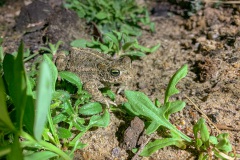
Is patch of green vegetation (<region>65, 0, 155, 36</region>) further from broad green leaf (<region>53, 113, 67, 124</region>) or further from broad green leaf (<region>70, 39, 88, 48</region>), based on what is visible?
broad green leaf (<region>53, 113, 67, 124</region>)

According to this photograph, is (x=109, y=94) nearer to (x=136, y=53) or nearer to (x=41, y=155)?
(x=136, y=53)

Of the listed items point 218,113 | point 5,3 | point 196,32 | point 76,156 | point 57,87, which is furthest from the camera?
point 5,3

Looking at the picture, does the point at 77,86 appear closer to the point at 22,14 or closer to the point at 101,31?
the point at 101,31

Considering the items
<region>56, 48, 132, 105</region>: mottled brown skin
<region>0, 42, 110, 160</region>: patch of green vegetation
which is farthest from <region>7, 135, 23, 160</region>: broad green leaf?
<region>56, 48, 132, 105</region>: mottled brown skin

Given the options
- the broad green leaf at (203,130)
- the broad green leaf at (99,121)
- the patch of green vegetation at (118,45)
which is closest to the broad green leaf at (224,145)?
the broad green leaf at (203,130)

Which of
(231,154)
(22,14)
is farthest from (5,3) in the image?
(231,154)
